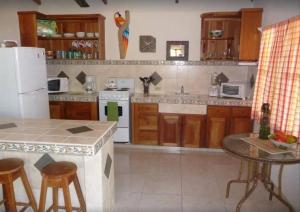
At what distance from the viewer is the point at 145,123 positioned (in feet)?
13.8

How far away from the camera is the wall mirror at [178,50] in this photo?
14.6ft

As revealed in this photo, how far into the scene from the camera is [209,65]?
445cm

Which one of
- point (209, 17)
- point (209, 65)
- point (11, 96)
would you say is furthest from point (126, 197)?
point (209, 17)

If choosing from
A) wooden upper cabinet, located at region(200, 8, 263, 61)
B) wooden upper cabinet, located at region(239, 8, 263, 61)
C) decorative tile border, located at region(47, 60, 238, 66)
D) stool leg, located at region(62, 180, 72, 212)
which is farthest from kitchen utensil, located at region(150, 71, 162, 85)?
stool leg, located at region(62, 180, 72, 212)

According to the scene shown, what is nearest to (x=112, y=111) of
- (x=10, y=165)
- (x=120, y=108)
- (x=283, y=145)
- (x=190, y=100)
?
(x=120, y=108)

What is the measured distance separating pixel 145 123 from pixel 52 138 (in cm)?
236

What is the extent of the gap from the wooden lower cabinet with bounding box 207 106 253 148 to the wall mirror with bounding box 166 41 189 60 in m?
1.11

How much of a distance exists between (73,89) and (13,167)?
3174 mm

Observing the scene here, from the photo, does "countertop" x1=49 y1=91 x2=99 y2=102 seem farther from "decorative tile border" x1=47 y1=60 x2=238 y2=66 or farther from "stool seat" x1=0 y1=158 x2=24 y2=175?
"stool seat" x1=0 y1=158 x2=24 y2=175

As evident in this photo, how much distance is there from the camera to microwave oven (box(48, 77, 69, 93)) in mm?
4414

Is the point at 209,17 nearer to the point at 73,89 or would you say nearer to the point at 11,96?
the point at 73,89

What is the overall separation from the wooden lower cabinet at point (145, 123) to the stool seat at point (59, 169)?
2.32 meters

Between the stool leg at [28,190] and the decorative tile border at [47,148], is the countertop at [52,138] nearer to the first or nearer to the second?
the decorative tile border at [47,148]

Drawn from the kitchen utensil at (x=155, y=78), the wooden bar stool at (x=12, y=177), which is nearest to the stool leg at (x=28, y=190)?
the wooden bar stool at (x=12, y=177)
